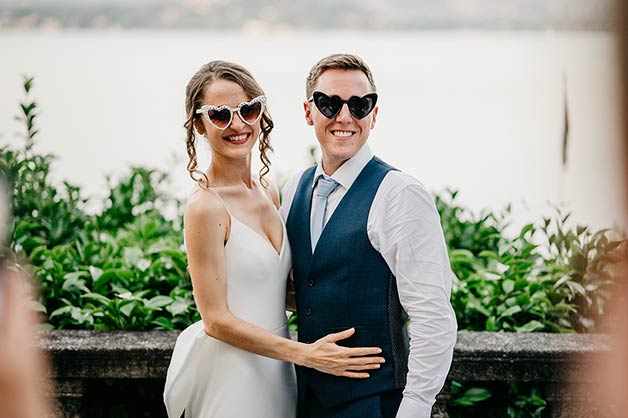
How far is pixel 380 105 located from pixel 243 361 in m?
9.55

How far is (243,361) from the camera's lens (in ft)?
8.81

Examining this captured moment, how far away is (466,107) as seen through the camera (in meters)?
13.9

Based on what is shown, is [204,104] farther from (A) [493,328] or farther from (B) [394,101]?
(B) [394,101]

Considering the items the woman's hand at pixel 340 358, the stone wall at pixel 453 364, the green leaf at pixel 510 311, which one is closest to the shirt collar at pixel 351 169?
the woman's hand at pixel 340 358

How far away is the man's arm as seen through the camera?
242cm

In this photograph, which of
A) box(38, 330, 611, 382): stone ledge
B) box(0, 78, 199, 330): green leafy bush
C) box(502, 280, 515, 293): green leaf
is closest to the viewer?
box(38, 330, 611, 382): stone ledge

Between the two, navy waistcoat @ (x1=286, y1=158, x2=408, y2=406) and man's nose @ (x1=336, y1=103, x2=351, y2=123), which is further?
man's nose @ (x1=336, y1=103, x2=351, y2=123)

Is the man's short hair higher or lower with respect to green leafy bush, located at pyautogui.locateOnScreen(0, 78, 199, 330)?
higher

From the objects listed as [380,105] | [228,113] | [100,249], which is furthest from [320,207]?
[380,105]

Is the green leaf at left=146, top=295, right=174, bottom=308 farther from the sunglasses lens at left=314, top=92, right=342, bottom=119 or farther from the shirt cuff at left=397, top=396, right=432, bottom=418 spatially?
the shirt cuff at left=397, top=396, right=432, bottom=418

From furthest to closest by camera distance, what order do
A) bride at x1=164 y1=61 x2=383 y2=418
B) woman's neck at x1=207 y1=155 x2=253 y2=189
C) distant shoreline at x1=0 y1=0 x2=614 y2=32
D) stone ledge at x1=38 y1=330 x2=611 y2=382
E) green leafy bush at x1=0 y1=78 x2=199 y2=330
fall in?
distant shoreline at x1=0 y1=0 x2=614 y2=32 → green leafy bush at x1=0 y1=78 x2=199 y2=330 → stone ledge at x1=38 y1=330 x2=611 y2=382 → woman's neck at x1=207 y1=155 x2=253 y2=189 → bride at x1=164 y1=61 x2=383 y2=418

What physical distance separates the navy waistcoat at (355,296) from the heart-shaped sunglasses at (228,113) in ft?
1.27

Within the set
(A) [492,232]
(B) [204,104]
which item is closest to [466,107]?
(A) [492,232]

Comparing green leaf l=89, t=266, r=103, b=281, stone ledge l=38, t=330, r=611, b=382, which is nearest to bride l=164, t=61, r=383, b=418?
stone ledge l=38, t=330, r=611, b=382
